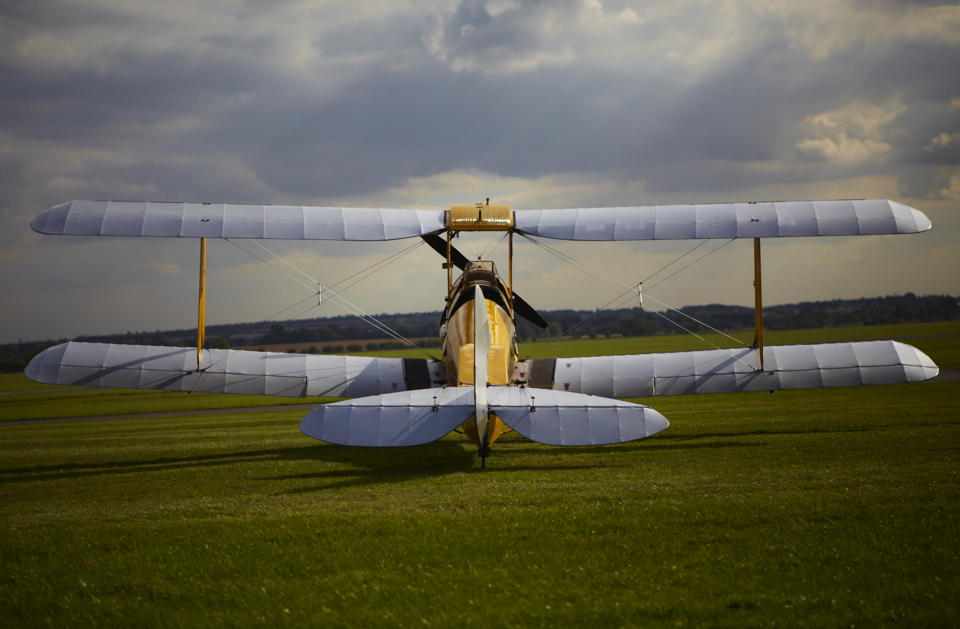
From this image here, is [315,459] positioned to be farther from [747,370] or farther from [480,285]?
[747,370]

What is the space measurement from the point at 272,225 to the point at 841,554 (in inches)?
326

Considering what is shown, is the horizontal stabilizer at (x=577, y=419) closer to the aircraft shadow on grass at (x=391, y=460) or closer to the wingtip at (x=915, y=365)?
the aircraft shadow on grass at (x=391, y=460)

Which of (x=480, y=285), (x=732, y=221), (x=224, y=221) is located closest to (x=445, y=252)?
(x=480, y=285)

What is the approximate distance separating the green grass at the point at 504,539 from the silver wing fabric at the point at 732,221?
3254mm

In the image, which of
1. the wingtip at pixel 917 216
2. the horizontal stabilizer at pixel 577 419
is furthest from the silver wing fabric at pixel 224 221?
the wingtip at pixel 917 216

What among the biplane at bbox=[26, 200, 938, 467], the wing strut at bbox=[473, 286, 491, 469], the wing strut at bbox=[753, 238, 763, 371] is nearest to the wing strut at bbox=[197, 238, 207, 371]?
the biplane at bbox=[26, 200, 938, 467]

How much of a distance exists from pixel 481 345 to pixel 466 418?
1.26 meters

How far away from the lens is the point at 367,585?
4.48 m

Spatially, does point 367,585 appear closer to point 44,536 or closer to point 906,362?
point 44,536

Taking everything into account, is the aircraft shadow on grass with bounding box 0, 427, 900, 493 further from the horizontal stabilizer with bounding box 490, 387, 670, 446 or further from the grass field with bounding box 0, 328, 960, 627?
the horizontal stabilizer with bounding box 490, 387, 670, 446

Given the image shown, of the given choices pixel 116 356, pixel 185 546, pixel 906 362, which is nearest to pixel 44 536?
pixel 185 546

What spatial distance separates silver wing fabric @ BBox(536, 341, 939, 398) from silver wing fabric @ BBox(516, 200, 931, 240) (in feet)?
6.60

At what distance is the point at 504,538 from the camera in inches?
213

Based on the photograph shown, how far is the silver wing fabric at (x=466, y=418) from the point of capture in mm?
6438
